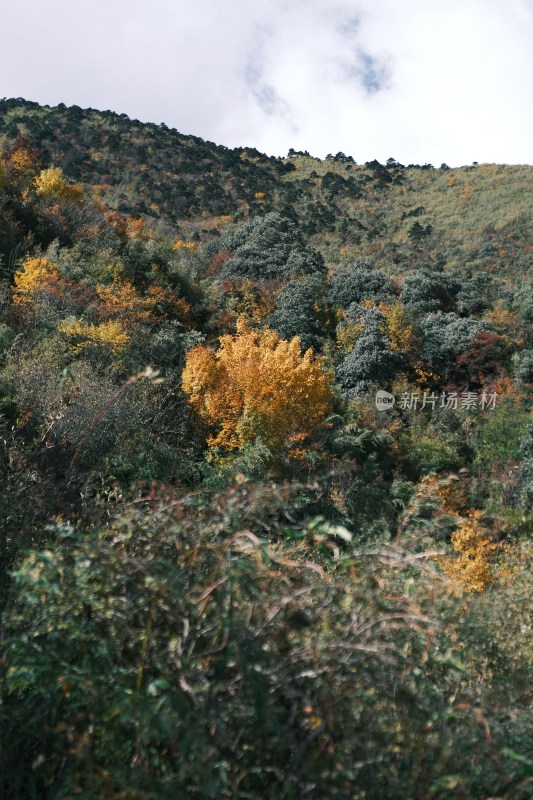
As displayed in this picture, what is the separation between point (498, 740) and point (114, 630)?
1833mm

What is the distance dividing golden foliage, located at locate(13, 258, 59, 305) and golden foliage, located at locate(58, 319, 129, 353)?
157cm

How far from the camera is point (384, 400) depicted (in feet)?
67.7

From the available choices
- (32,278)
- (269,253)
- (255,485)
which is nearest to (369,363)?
(269,253)

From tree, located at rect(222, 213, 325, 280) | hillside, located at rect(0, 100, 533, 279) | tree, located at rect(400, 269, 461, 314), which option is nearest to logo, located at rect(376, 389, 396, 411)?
tree, located at rect(400, 269, 461, 314)

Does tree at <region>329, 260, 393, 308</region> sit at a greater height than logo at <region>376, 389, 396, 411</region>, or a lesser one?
greater

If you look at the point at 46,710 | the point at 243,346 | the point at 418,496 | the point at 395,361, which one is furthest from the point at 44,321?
the point at 46,710

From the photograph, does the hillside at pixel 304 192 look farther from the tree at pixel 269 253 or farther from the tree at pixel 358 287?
the tree at pixel 358 287

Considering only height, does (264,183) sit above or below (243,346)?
above

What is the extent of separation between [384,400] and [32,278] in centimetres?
1088

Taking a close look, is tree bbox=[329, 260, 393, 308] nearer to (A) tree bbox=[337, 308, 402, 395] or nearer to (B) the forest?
(B) the forest

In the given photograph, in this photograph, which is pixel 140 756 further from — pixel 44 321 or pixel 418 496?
pixel 44 321

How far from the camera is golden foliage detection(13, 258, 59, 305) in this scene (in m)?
17.1

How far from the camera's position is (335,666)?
2.70m

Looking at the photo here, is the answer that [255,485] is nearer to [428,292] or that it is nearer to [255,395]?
[255,395]
